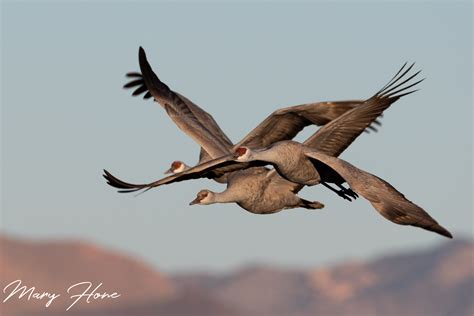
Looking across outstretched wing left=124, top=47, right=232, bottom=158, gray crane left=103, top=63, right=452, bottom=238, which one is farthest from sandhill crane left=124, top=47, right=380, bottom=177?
gray crane left=103, top=63, right=452, bottom=238

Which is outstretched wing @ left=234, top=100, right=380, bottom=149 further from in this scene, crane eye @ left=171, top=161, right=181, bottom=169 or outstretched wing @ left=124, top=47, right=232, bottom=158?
crane eye @ left=171, top=161, right=181, bottom=169

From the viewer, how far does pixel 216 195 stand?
766 inches

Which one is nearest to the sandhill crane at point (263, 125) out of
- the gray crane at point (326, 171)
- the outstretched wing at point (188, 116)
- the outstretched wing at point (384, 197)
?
the outstretched wing at point (188, 116)

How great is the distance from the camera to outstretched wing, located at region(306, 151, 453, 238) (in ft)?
51.0

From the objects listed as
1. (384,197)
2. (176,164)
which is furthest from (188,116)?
(384,197)

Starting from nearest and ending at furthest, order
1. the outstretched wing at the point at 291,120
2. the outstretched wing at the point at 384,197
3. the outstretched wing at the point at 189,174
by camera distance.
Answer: the outstretched wing at the point at 384,197 → the outstretched wing at the point at 189,174 → the outstretched wing at the point at 291,120

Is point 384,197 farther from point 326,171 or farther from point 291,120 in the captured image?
point 291,120

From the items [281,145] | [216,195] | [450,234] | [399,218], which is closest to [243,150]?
[281,145]

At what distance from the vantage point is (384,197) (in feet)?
53.3

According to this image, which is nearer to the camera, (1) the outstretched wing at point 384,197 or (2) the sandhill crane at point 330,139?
(1) the outstretched wing at point 384,197

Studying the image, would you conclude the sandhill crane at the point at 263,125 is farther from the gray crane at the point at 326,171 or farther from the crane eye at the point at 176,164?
the gray crane at the point at 326,171

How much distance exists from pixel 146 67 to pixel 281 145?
5.26 m

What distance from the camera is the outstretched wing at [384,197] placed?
51.0 ft

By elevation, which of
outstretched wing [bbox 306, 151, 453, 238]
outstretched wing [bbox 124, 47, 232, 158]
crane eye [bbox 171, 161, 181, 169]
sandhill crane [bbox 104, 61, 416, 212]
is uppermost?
outstretched wing [bbox 124, 47, 232, 158]
